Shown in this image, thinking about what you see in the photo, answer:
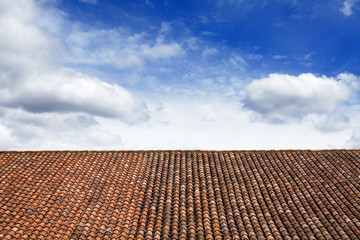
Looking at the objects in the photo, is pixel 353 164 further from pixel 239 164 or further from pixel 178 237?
pixel 178 237

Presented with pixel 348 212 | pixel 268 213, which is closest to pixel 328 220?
pixel 348 212

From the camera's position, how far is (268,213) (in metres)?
10.0

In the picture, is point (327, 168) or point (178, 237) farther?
point (327, 168)

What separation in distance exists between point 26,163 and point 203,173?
310 inches

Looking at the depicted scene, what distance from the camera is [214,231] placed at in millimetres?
9086

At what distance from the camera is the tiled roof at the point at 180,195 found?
30.3 feet

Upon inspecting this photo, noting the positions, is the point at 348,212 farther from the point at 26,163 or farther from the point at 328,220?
the point at 26,163

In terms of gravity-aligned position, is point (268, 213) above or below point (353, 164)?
below

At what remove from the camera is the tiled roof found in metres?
9.23

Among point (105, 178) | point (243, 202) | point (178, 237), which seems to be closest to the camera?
point (178, 237)

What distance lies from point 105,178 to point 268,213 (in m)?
6.41

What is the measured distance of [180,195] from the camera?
36.1 feet

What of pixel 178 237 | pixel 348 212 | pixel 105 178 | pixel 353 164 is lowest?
pixel 178 237

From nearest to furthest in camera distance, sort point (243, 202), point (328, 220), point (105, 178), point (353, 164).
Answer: point (328, 220) < point (243, 202) < point (105, 178) < point (353, 164)
